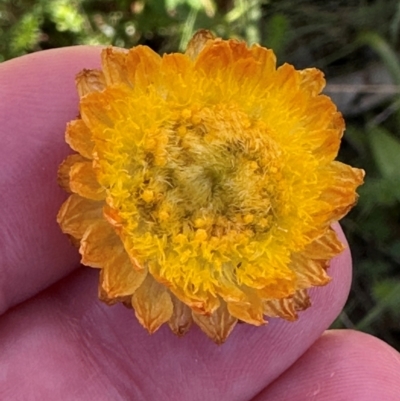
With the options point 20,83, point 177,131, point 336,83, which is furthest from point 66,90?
point 336,83

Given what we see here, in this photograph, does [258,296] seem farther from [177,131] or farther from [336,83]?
[336,83]

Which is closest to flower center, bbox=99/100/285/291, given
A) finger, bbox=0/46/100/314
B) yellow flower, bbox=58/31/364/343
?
yellow flower, bbox=58/31/364/343

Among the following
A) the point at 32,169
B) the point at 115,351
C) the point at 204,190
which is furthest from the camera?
the point at 115,351

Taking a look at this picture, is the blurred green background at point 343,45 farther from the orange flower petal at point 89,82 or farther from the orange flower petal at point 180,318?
the orange flower petal at point 180,318

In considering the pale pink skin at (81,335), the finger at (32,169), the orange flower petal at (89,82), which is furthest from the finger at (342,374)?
the orange flower petal at (89,82)

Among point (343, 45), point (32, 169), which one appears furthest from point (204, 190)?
point (343, 45)

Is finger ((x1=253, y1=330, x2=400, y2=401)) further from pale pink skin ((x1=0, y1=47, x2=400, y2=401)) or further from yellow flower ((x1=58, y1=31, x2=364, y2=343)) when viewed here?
yellow flower ((x1=58, y1=31, x2=364, y2=343))

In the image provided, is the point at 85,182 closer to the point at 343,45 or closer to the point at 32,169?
the point at 32,169
